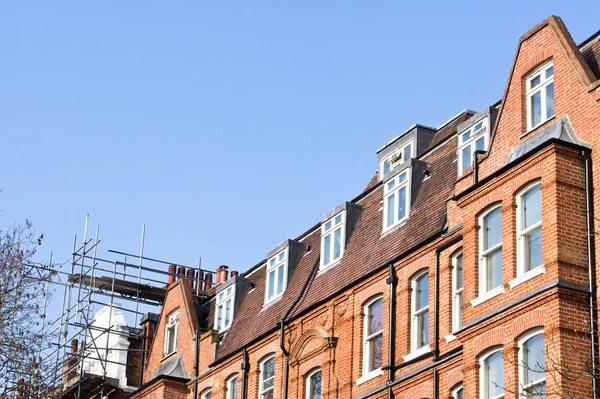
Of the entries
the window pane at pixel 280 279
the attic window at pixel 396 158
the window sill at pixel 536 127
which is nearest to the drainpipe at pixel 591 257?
the window sill at pixel 536 127

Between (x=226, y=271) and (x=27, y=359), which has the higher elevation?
(x=226, y=271)

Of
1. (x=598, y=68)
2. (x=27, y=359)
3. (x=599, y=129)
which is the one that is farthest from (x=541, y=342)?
(x=27, y=359)

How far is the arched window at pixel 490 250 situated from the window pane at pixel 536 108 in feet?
7.41

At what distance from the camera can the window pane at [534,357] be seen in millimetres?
28078

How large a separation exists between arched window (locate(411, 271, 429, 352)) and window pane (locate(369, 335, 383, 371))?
168 centimetres

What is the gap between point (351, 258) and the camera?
39.4 m

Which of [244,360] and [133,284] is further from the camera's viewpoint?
[133,284]

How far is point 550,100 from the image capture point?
1233 inches

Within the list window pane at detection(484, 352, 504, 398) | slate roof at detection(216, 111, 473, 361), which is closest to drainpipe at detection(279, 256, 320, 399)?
slate roof at detection(216, 111, 473, 361)

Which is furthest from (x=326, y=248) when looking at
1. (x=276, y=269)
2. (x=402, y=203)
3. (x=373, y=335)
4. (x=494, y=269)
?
(x=494, y=269)

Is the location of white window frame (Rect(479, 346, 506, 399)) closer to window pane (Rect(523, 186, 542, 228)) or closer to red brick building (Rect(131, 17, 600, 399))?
red brick building (Rect(131, 17, 600, 399))

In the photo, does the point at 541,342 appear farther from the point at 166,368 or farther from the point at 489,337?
the point at 166,368

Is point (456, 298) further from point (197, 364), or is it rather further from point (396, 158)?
point (197, 364)

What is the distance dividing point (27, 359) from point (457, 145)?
12.6 metres
